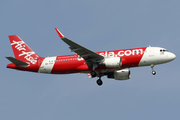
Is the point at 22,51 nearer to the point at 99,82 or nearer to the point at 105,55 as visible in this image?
the point at 99,82

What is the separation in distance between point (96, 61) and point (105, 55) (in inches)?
67.9

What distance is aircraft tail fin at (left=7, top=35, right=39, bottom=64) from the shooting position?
5384 cm

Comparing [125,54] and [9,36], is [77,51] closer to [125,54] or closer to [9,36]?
[125,54]

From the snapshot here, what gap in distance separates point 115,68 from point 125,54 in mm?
2552

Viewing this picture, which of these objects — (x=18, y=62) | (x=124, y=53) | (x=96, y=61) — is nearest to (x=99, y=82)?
(x=96, y=61)

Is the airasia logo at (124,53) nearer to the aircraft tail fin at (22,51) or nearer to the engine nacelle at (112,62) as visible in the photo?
the engine nacelle at (112,62)

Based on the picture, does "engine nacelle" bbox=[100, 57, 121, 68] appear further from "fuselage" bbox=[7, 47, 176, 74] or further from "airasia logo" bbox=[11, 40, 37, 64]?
"airasia logo" bbox=[11, 40, 37, 64]

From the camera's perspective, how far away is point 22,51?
55.2 meters

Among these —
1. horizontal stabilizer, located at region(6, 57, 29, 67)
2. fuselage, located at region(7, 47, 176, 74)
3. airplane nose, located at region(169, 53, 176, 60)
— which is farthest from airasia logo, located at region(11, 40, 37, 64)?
airplane nose, located at region(169, 53, 176, 60)

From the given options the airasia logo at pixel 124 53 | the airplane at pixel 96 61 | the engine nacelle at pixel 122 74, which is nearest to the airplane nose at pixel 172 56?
the airplane at pixel 96 61

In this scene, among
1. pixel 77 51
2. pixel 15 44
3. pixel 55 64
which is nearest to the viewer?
pixel 77 51

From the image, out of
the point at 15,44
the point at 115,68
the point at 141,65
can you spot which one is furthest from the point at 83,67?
the point at 15,44

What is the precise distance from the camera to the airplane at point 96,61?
48.9m

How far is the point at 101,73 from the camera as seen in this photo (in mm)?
54156
